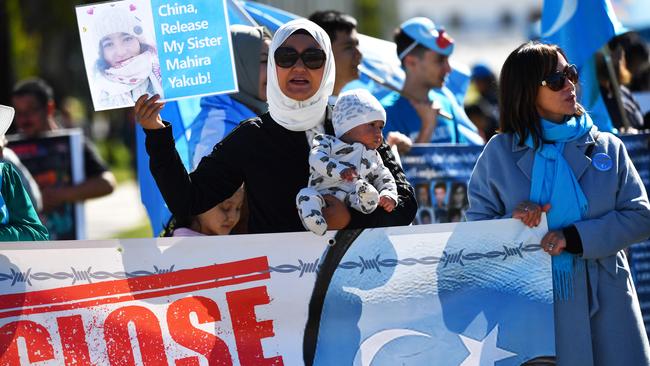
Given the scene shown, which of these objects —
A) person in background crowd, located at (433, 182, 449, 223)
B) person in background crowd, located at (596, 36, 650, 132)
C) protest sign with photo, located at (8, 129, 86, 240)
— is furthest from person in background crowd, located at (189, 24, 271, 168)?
protest sign with photo, located at (8, 129, 86, 240)

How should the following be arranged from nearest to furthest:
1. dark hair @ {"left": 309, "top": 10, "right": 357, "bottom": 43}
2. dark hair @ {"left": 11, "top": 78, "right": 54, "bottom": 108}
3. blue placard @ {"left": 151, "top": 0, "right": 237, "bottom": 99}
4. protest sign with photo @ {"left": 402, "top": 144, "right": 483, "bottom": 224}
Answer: blue placard @ {"left": 151, "top": 0, "right": 237, "bottom": 99} → dark hair @ {"left": 309, "top": 10, "right": 357, "bottom": 43} → protest sign with photo @ {"left": 402, "top": 144, "right": 483, "bottom": 224} → dark hair @ {"left": 11, "top": 78, "right": 54, "bottom": 108}

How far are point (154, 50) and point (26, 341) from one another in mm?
1223

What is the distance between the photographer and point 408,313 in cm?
417

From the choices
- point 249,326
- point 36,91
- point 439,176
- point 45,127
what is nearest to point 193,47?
point 249,326

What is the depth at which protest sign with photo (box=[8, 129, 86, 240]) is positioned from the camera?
852cm

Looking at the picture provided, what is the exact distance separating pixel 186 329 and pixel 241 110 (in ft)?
6.04

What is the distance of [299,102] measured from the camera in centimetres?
423

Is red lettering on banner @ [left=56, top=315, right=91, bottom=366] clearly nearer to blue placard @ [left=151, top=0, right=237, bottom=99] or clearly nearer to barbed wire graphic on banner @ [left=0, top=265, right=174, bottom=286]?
barbed wire graphic on banner @ [left=0, top=265, right=174, bottom=286]

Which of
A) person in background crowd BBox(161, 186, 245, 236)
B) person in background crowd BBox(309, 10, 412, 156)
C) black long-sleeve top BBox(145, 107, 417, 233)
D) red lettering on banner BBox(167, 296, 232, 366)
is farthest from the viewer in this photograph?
person in background crowd BBox(309, 10, 412, 156)

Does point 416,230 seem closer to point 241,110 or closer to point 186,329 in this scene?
point 186,329

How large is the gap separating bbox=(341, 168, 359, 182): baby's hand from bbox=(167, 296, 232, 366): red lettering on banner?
26.8 inches

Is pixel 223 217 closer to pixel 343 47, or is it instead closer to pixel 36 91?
pixel 343 47

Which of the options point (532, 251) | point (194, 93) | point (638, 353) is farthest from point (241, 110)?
point (638, 353)

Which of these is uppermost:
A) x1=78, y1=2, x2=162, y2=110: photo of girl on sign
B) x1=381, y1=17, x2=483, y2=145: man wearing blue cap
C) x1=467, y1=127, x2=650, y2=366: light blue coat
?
x1=381, y1=17, x2=483, y2=145: man wearing blue cap
